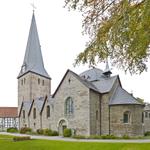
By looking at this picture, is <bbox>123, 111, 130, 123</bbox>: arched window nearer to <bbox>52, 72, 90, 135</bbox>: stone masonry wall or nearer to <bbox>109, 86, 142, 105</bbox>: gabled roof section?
<bbox>109, 86, 142, 105</bbox>: gabled roof section

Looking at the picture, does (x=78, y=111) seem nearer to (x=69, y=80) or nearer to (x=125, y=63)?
(x=69, y=80)

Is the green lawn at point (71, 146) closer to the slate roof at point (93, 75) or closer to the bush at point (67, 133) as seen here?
the bush at point (67, 133)

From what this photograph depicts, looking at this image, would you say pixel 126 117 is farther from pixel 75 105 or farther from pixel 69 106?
pixel 69 106

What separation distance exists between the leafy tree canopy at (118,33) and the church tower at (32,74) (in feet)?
208

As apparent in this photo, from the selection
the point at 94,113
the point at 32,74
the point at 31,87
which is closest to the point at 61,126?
the point at 94,113

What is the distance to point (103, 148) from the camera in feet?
82.6

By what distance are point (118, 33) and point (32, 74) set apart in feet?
213

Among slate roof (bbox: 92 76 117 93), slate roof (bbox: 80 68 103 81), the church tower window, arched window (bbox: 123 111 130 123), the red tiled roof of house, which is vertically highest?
slate roof (bbox: 80 68 103 81)

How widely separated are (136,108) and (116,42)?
1321 inches

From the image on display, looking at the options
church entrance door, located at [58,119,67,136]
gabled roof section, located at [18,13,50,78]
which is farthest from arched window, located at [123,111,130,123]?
gabled roof section, located at [18,13,50,78]

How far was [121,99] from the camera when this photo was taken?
43.0 m

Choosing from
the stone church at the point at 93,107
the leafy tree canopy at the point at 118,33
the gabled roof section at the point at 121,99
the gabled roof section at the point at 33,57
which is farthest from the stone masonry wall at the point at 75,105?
the leafy tree canopy at the point at 118,33

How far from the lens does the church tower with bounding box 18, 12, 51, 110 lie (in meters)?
74.1

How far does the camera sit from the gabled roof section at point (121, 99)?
1669 inches
